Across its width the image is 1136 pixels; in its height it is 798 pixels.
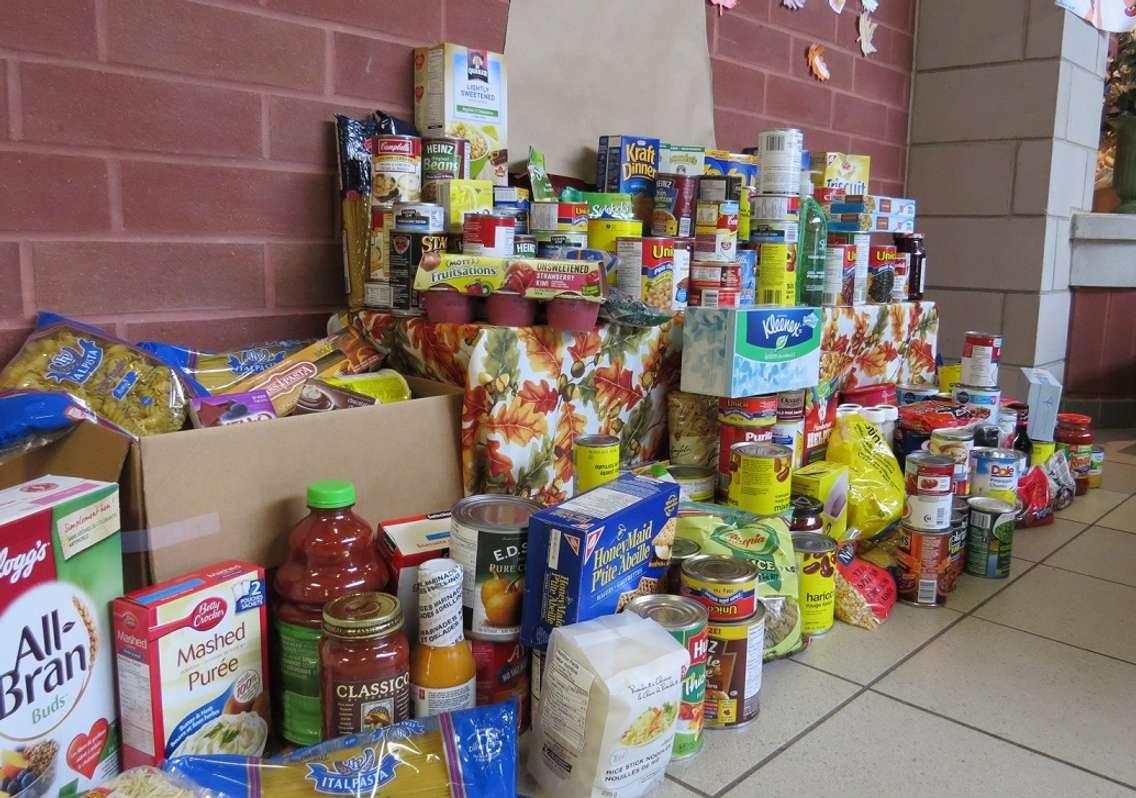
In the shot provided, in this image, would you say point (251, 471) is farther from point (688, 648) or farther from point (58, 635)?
point (688, 648)

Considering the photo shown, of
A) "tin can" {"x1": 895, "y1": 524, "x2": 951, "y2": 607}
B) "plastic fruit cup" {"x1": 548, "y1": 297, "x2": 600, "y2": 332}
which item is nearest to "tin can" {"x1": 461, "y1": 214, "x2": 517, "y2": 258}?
"plastic fruit cup" {"x1": 548, "y1": 297, "x2": 600, "y2": 332}

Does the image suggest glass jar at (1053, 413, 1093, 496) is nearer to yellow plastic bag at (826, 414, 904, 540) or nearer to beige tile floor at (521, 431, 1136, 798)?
beige tile floor at (521, 431, 1136, 798)

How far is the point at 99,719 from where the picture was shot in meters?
0.97

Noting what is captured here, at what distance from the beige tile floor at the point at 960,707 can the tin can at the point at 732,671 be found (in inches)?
0.9

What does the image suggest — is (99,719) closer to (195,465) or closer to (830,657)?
(195,465)

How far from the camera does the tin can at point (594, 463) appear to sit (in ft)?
4.65

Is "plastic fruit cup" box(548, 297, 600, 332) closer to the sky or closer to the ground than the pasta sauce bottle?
closer to the sky

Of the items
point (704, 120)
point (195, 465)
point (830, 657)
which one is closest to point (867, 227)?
point (704, 120)

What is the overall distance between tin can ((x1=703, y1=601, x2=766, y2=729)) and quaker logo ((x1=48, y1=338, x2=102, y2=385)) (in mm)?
880

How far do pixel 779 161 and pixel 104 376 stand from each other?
4.42 feet

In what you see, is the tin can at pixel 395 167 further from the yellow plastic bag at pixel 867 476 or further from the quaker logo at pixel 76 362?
the yellow plastic bag at pixel 867 476

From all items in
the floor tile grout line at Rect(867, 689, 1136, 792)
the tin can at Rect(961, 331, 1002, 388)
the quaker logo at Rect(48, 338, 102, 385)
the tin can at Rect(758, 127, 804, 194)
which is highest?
the tin can at Rect(758, 127, 804, 194)

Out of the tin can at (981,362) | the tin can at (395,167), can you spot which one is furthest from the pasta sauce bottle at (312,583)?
the tin can at (981,362)

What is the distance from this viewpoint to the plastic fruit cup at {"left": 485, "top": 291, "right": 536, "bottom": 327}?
1412 millimetres
